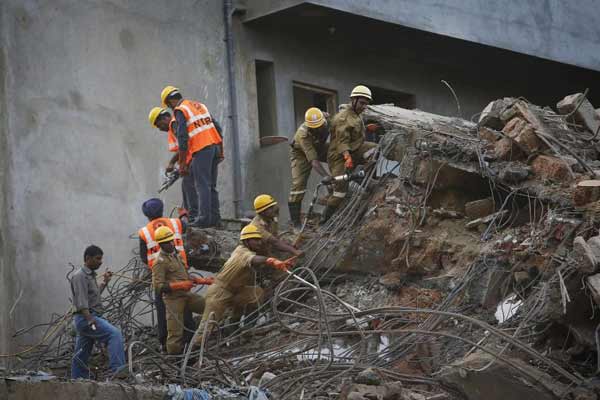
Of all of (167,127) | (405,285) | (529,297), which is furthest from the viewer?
(167,127)

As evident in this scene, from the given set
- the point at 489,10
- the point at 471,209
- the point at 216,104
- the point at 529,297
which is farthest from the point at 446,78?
the point at 529,297

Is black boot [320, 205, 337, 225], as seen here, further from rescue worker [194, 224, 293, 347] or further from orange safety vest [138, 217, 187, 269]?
orange safety vest [138, 217, 187, 269]

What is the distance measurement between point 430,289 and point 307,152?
2.73 m

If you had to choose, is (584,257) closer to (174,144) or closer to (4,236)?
(174,144)

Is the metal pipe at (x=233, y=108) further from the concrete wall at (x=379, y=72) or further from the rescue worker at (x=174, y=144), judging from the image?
the rescue worker at (x=174, y=144)

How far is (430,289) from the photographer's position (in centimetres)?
1360

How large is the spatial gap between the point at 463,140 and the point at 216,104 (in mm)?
5072

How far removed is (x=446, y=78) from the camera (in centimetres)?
2169

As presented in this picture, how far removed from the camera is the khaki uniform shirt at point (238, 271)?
13.4m

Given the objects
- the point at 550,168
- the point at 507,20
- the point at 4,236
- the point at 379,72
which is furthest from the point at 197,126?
the point at 507,20

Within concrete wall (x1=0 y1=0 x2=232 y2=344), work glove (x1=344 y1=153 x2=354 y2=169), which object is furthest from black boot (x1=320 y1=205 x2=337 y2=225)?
concrete wall (x1=0 y1=0 x2=232 y2=344)

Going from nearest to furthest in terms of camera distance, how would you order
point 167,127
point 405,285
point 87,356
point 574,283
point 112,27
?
point 574,283 < point 87,356 < point 405,285 < point 167,127 < point 112,27

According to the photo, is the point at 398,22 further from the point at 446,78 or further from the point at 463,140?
the point at 463,140

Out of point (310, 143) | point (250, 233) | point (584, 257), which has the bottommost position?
point (250, 233)
